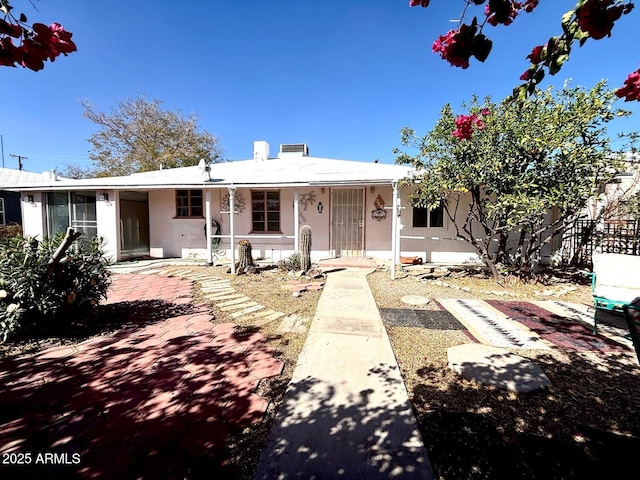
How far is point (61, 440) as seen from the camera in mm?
1907

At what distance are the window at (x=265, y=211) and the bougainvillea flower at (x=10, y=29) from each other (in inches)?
344

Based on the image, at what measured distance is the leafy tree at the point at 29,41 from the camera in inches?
46.8

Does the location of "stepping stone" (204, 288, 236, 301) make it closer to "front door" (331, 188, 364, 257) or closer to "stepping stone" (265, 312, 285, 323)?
"stepping stone" (265, 312, 285, 323)

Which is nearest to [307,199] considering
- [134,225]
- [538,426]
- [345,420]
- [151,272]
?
[151,272]

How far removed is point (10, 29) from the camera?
3.90ft

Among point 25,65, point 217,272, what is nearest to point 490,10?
point 25,65

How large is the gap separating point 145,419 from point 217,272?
6225mm

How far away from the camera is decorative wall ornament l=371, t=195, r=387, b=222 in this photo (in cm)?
940

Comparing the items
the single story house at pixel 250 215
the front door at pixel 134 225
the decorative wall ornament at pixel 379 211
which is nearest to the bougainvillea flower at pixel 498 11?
the single story house at pixel 250 215

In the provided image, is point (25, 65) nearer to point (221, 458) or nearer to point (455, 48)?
point (455, 48)

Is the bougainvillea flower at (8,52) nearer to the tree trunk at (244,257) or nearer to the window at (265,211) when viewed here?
the tree trunk at (244,257)

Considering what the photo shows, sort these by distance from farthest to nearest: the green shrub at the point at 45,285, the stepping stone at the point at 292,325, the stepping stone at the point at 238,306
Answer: the stepping stone at the point at 238,306 → the stepping stone at the point at 292,325 → the green shrub at the point at 45,285

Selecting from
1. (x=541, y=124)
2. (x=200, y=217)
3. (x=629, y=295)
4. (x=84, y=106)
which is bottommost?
(x=629, y=295)

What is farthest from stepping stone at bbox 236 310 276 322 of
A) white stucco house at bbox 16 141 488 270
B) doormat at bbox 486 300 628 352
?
white stucco house at bbox 16 141 488 270
